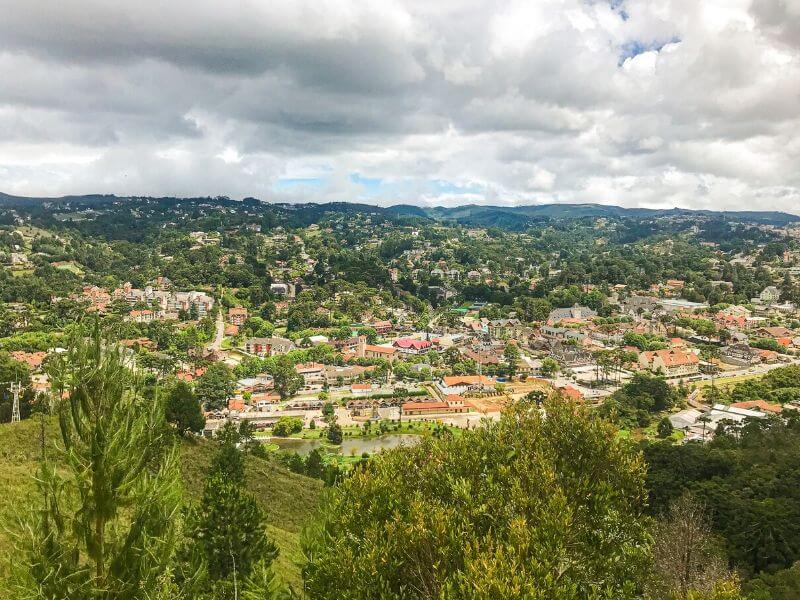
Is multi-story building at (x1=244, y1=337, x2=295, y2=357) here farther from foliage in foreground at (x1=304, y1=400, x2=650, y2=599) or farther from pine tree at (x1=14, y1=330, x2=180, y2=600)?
pine tree at (x1=14, y1=330, x2=180, y2=600)

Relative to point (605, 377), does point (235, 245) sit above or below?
above

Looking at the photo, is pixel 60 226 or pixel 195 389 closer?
pixel 195 389

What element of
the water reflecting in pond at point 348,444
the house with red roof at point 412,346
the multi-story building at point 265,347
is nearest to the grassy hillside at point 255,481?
the water reflecting in pond at point 348,444

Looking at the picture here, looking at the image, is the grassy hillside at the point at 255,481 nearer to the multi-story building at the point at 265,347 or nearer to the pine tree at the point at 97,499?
the pine tree at the point at 97,499

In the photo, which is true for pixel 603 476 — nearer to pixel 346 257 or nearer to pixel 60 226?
pixel 346 257

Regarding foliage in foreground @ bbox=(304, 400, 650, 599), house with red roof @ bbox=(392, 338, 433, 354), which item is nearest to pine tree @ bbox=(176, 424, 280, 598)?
foliage in foreground @ bbox=(304, 400, 650, 599)

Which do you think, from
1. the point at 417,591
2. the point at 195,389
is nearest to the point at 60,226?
the point at 195,389
